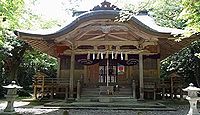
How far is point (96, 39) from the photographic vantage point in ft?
46.2

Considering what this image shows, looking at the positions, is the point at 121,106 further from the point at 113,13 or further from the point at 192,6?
the point at 192,6

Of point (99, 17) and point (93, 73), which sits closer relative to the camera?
point (99, 17)

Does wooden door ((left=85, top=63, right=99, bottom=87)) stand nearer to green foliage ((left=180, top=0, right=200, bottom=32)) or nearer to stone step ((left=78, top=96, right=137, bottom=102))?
stone step ((left=78, top=96, right=137, bottom=102))

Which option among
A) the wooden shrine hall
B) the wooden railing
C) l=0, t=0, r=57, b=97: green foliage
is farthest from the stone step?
l=0, t=0, r=57, b=97: green foliage

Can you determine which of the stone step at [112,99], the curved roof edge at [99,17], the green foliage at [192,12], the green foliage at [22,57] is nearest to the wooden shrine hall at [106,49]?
the curved roof edge at [99,17]

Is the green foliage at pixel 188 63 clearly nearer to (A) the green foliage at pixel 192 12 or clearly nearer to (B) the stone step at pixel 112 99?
(B) the stone step at pixel 112 99

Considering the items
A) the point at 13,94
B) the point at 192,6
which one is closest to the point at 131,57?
the point at 13,94

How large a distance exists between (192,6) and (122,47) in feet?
31.0

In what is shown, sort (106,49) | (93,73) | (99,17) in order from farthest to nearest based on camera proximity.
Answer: (93,73), (106,49), (99,17)

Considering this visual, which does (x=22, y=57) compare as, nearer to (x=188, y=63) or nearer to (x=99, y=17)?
(x=99, y=17)

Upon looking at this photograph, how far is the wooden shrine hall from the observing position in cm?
1226

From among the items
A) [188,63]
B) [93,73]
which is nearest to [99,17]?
[93,73]

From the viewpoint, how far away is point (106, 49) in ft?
45.4

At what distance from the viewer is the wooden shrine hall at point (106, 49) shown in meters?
12.3
